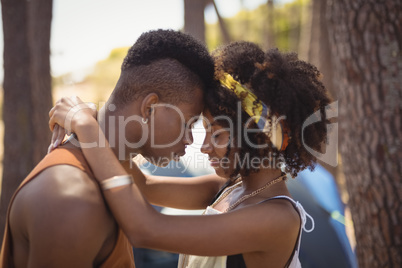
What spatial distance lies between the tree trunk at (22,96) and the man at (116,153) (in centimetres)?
284

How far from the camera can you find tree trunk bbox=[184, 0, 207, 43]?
6262 millimetres

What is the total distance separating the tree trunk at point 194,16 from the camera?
247 inches

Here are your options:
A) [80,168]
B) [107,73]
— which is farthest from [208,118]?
[107,73]

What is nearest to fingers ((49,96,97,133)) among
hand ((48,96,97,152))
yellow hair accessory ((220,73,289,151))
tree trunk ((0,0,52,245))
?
hand ((48,96,97,152))

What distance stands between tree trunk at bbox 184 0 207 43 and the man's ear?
4.27 meters

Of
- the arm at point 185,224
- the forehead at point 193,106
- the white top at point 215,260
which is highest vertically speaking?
the forehead at point 193,106

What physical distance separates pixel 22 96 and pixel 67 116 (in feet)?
9.66

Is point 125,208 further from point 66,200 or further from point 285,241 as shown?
point 285,241

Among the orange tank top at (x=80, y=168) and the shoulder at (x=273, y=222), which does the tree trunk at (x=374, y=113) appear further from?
the orange tank top at (x=80, y=168)

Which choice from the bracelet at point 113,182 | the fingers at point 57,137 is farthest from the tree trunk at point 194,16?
the bracelet at point 113,182

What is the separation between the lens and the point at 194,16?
20.6 feet

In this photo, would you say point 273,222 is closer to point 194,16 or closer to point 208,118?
point 208,118

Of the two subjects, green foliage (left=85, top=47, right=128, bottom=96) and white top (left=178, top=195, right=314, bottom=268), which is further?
green foliage (left=85, top=47, right=128, bottom=96)

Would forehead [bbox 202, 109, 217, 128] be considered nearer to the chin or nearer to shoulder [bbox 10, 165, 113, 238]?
the chin
